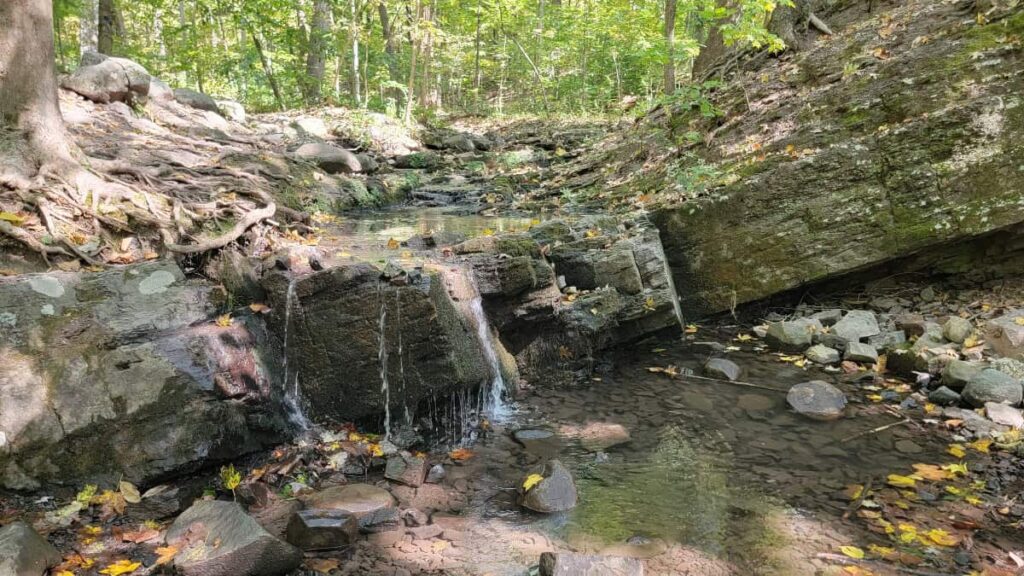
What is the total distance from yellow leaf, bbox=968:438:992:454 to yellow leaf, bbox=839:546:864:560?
1884mm

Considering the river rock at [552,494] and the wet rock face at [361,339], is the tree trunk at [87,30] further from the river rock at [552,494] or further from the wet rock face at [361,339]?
the river rock at [552,494]

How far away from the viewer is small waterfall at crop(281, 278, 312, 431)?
5.00m

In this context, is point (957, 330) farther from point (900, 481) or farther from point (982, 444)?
point (900, 481)

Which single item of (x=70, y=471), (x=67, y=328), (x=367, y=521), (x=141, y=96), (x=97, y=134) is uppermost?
(x=141, y=96)

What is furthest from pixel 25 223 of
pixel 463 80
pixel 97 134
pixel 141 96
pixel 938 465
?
pixel 463 80

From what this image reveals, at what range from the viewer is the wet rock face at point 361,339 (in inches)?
198

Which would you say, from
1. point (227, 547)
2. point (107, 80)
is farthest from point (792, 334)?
point (107, 80)

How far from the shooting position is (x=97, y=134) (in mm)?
8320

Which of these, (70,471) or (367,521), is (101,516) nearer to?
(70,471)

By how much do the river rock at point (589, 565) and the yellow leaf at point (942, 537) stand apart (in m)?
1.85

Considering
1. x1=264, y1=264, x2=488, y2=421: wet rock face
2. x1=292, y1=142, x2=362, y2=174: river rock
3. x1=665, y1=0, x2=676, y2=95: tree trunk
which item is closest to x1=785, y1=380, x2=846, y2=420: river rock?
x1=264, y1=264, x2=488, y2=421: wet rock face

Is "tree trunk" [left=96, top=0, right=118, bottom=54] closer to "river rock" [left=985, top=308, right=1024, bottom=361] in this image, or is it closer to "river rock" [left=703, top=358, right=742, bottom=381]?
"river rock" [left=703, top=358, right=742, bottom=381]

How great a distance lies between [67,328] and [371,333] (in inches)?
85.8

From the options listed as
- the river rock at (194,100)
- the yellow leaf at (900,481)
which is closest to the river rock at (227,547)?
the yellow leaf at (900,481)
